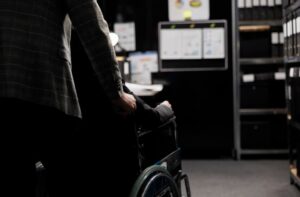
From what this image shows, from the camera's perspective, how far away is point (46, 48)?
138 centimetres

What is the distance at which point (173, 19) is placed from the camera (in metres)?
4.91

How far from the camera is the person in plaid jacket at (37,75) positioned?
1.36 m

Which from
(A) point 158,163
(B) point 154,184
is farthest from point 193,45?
(B) point 154,184

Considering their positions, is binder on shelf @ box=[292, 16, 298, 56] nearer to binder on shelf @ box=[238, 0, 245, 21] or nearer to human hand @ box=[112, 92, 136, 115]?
binder on shelf @ box=[238, 0, 245, 21]

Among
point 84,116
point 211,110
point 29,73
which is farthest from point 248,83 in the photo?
point 29,73

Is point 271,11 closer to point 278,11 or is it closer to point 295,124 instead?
point 278,11

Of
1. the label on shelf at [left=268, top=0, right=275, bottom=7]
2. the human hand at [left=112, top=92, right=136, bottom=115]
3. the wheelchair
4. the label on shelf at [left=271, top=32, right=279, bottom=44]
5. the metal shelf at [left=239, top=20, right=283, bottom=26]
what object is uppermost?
the label on shelf at [left=268, top=0, right=275, bottom=7]

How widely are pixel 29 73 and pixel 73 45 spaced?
0.30 metres

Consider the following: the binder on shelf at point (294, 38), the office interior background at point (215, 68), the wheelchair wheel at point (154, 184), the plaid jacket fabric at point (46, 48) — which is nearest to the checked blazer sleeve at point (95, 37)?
the plaid jacket fabric at point (46, 48)

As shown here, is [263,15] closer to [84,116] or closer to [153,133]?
[153,133]

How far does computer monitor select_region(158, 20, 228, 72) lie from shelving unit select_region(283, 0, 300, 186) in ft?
3.80

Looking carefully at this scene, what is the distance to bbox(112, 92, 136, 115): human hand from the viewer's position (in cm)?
152

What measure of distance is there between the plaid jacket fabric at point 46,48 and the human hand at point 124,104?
105mm

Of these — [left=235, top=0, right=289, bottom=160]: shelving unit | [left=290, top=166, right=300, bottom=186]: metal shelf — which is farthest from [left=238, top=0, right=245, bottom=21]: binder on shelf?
[left=290, top=166, right=300, bottom=186]: metal shelf
